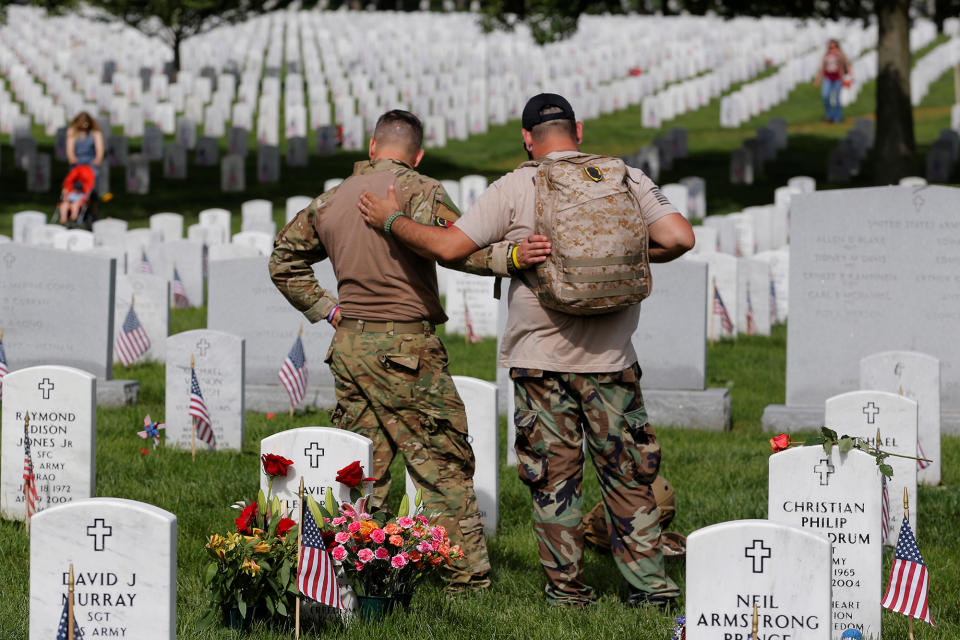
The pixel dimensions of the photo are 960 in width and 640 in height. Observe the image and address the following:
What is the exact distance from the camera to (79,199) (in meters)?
18.1

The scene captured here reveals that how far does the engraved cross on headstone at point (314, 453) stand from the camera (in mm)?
5652

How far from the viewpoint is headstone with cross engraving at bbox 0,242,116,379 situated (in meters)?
10.1

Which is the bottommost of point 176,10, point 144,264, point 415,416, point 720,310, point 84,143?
point 415,416

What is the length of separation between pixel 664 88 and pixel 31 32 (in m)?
22.5

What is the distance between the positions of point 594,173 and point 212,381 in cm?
445

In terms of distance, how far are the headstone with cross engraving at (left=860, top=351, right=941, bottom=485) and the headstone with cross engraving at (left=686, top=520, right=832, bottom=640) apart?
13.3 feet

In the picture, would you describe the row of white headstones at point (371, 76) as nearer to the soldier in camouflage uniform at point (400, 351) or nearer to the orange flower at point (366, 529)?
the soldier in camouflage uniform at point (400, 351)

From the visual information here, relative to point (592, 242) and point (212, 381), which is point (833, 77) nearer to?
point (212, 381)

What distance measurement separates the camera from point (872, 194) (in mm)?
9781

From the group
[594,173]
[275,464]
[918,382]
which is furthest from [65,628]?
[918,382]

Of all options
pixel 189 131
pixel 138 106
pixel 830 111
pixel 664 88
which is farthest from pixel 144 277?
pixel 664 88

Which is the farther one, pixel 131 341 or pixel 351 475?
pixel 131 341

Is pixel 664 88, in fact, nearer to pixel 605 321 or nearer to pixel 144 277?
pixel 144 277

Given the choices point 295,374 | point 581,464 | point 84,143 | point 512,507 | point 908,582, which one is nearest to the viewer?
point 908,582
